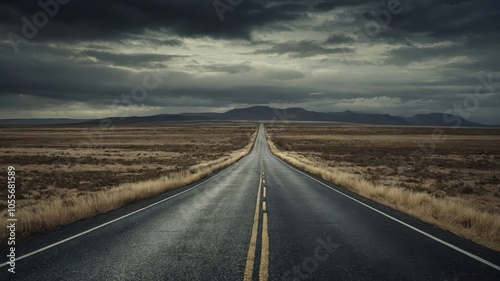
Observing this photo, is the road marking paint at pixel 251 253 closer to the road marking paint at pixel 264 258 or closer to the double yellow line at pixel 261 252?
the double yellow line at pixel 261 252

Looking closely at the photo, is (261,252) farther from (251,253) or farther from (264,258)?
(264,258)

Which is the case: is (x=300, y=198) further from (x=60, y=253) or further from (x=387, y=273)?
(x=60, y=253)

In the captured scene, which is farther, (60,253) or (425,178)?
(425,178)

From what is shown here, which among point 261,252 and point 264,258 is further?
point 261,252

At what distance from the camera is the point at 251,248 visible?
6.93 m

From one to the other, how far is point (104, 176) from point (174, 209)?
1793 cm

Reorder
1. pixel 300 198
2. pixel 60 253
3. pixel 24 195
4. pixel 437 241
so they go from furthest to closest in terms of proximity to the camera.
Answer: pixel 24 195 < pixel 300 198 < pixel 437 241 < pixel 60 253

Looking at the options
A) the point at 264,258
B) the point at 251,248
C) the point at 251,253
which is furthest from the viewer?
the point at 251,248

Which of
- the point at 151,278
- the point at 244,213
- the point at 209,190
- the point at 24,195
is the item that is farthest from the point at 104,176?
the point at 151,278

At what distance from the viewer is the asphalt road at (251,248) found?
562 centimetres

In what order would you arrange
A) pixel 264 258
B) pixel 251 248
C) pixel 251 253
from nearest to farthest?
1. pixel 264 258
2. pixel 251 253
3. pixel 251 248

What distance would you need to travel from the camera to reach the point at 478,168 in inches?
1348

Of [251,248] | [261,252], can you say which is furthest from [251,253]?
[251,248]

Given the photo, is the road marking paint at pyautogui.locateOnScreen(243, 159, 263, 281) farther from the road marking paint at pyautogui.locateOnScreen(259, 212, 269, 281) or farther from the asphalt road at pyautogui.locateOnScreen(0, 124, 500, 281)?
the road marking paint at pyautogui.locateOnScreen(259, 212, 269, 281)
